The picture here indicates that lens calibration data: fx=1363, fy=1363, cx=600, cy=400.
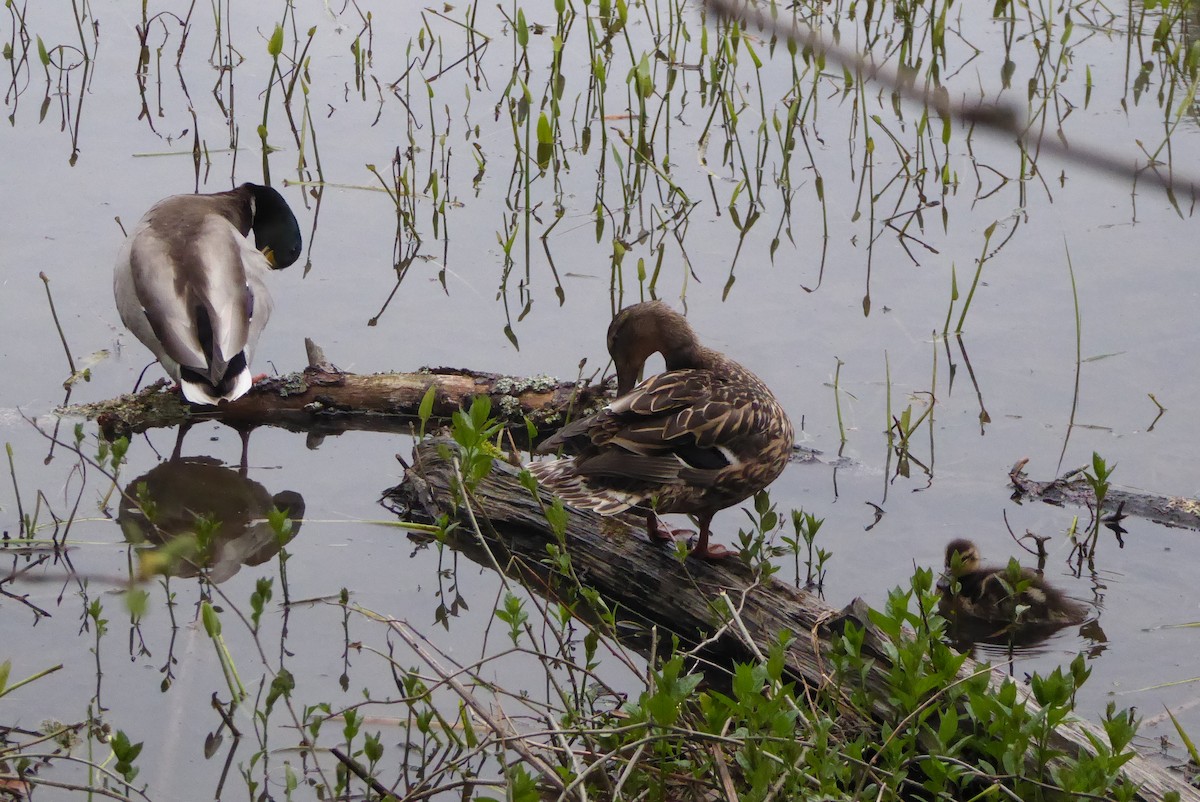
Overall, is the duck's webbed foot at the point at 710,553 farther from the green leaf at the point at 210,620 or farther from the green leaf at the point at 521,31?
the green leaf at the point at 521,31

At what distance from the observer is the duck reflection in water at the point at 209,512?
4023mm

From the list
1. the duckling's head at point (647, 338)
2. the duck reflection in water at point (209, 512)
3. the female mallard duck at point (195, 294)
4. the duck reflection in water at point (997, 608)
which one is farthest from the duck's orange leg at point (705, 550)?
the female mallard duck at point (195, 294)

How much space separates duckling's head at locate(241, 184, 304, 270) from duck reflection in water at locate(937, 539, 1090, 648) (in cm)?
342

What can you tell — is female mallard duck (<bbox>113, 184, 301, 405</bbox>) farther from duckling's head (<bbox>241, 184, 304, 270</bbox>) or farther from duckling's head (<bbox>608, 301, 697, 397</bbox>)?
duckling's head (<bbox>608, 301, 697, 397</bbox>)

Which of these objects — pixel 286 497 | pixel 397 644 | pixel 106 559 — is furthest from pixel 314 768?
pixel 286 497

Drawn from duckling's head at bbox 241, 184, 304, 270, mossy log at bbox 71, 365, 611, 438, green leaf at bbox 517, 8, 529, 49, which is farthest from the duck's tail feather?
green leaf at bbox 517, 8, 529, 49

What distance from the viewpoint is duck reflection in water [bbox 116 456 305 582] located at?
4.02m

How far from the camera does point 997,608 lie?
396 cm

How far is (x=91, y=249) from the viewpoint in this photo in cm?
595

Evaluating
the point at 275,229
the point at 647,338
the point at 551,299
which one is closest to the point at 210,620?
the point at 647,338

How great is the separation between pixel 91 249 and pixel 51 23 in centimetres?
290

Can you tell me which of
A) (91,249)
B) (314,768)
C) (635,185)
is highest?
(635,185)

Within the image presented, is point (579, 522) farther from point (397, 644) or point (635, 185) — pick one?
point (635, 185)

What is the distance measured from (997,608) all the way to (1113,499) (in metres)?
0.82
